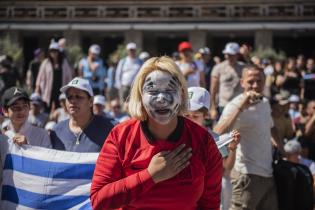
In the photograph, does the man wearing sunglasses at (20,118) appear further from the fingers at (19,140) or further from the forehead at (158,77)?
the forehead at (158,77)

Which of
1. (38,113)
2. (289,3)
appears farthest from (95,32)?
(38,113)

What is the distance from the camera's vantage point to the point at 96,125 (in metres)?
4.88

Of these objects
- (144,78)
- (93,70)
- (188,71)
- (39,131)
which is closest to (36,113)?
(188,71)

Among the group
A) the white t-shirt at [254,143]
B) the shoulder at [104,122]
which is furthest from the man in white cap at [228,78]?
the shoulder at [104,122]

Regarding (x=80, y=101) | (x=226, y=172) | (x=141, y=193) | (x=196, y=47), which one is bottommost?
(x=226, y=172)

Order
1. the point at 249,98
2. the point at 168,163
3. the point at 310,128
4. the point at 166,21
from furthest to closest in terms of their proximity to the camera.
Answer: the point at 166,21 < the point at 310,128 < the point at 249,98 < the point at 168,163

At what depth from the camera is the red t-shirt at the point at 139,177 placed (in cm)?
276

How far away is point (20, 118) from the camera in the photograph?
195 inches

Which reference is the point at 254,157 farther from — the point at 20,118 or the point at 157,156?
the point at 157,156

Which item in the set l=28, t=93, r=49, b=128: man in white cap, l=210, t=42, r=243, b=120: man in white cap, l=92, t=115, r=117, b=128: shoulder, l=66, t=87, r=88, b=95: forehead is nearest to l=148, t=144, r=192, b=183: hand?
l=92, t=115, r=117, b=128: shoulder

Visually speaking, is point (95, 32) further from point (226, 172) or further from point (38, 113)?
point (226, 172)

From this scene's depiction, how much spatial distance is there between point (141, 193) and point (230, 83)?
6.16m

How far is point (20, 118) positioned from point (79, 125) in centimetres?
52

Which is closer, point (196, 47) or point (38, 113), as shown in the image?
point (38, 113)
